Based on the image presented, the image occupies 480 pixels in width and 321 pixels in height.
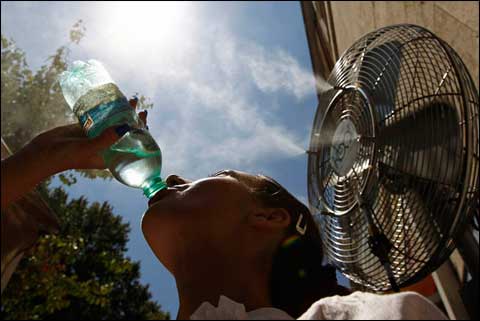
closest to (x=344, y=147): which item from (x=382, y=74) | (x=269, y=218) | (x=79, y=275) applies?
(x=382, y=74)

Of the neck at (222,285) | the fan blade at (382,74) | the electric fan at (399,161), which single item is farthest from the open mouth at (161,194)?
the fan blade at (382,74)

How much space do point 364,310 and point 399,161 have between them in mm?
1036

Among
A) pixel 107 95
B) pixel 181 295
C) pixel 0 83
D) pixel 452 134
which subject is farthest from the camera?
pixel 0 83

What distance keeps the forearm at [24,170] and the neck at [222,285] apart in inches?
21.6

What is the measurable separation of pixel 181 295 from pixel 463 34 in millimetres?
2782

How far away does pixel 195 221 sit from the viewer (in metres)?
1.59

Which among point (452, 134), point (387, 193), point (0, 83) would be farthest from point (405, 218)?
point (0, 83)

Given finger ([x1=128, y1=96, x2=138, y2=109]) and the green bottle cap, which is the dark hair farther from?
finger ([x1=128, y1=96, x2=138, y2=109])

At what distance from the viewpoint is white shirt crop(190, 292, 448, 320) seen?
0.95m

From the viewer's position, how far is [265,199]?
6.12 ft

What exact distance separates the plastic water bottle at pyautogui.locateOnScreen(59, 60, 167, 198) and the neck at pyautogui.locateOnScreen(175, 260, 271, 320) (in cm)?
48

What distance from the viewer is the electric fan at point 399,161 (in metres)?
1.76

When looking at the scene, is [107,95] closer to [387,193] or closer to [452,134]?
[387,193]

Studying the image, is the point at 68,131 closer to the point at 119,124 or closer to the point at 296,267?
the point at 119,124
